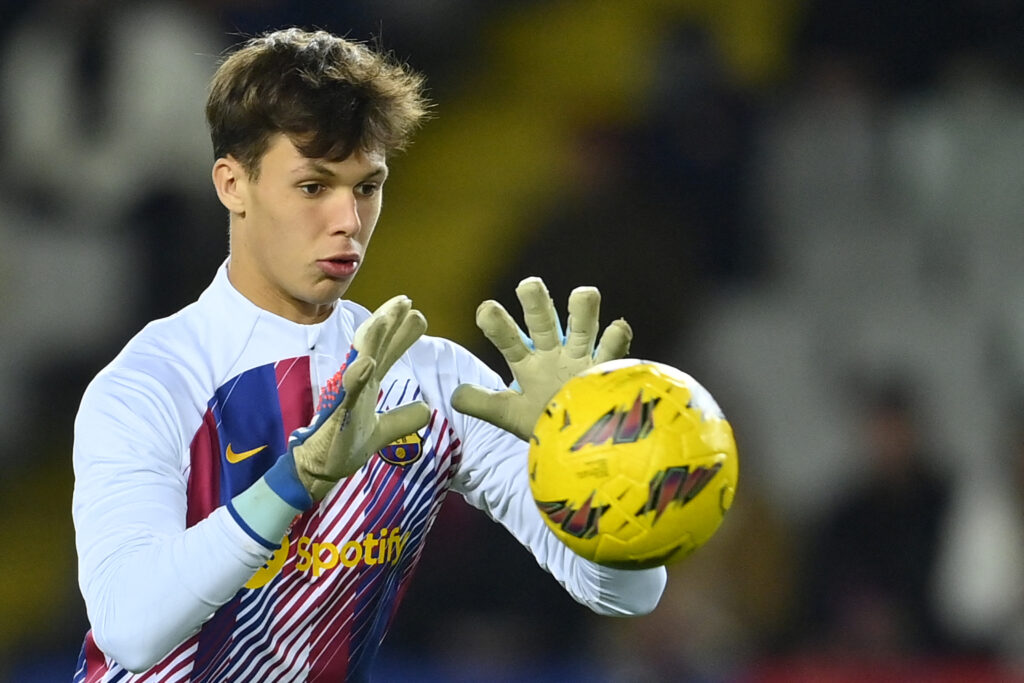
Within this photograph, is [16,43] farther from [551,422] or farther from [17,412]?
[551,422]

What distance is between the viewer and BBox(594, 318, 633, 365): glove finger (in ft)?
8.68

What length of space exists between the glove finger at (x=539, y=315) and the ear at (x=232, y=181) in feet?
2.07

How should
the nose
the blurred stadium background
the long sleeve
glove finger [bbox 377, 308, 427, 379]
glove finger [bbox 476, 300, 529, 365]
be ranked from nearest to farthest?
the long sleeve
glove finger [bbox 377, 308, 427, 379]
glove finger [bbox 476, 300, 529, 365]
the nose
the blurred stadium background

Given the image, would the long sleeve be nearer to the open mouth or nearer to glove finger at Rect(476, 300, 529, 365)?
the open mouth

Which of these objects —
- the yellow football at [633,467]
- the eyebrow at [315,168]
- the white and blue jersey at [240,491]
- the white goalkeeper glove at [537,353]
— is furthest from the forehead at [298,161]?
the yellow football at [633,467]

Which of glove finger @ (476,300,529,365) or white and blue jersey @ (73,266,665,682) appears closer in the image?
white and blue jersey @ (73,266,665,682)

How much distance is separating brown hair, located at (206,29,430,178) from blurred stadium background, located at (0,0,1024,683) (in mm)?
3390

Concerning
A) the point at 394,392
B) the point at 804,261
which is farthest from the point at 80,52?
the point at 394,392

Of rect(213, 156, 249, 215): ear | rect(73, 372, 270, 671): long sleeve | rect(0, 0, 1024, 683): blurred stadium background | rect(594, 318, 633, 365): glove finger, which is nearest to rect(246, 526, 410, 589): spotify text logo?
rect(73, 372, 270, 671): long sleeve

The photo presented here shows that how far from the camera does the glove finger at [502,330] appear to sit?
2623 millimetres

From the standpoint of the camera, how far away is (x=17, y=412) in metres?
6.15

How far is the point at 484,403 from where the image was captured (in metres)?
2.67

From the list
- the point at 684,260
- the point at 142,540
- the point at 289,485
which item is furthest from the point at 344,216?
the point at 684,260

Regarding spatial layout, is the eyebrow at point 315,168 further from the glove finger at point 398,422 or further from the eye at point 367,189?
the glove finger at point 398,422
